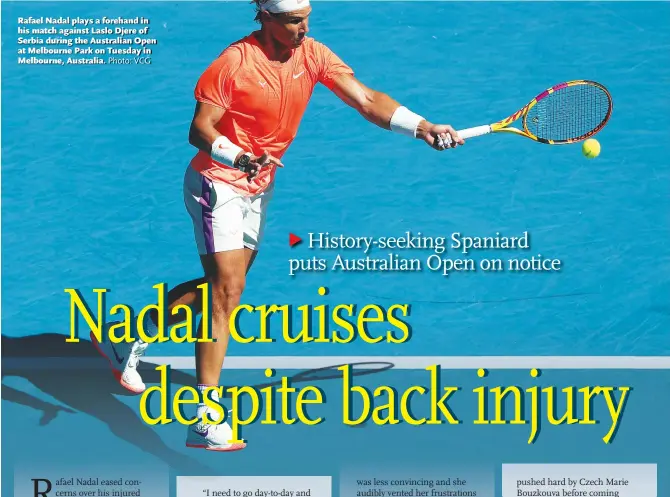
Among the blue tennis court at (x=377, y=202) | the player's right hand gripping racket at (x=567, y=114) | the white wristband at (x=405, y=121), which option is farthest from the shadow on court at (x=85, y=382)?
the player's right hand gripping racket at (x=567, y=114)

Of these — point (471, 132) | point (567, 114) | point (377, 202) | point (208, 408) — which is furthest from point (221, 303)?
point (567, 114)

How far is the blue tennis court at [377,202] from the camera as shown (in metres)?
9.78

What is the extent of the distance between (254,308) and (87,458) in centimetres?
135

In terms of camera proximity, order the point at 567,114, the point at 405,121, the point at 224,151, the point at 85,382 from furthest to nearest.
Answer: the point at 85,382 < the point at 567,114 < the point at 405,121 < the point at 224,151

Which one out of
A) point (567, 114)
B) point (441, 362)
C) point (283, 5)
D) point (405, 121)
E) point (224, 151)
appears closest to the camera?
point (224, 151)

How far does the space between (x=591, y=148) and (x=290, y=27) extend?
1.95 m

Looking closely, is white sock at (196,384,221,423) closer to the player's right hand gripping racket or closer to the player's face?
the player's face

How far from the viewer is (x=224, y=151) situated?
906 cm

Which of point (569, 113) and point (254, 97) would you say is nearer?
point (254, 97)

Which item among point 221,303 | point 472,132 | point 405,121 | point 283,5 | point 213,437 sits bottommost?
point 213,437

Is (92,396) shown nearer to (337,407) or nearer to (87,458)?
(87,458)

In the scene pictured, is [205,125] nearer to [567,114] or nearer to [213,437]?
[213,437]

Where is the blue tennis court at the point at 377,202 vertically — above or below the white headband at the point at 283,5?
below

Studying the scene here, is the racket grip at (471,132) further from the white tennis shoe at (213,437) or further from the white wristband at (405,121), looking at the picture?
the white tennis shoe at (213,437)
